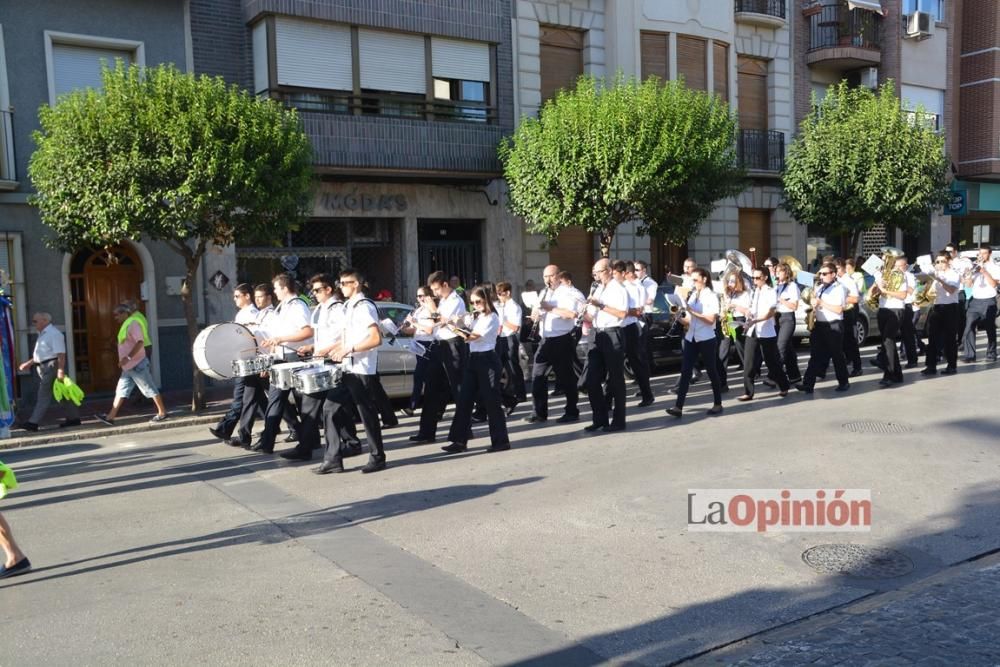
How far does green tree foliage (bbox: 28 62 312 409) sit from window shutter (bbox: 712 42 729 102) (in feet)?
43.5

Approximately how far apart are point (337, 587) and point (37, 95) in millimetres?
11977

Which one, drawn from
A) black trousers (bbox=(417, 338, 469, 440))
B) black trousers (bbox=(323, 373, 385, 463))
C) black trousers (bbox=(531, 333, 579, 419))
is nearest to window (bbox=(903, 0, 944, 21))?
black trousers (bbox=(531, 333, 579, 419))

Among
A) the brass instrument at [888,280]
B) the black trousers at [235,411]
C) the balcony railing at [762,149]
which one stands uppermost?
the balcony railing at [762,149]

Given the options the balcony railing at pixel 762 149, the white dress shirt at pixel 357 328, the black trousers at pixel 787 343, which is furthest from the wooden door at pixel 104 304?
the balcony railing at pixel 762 149

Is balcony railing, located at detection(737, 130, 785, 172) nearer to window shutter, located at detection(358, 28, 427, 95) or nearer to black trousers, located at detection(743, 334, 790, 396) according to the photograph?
window shutter, located at detection(358, 28, 427, 95)

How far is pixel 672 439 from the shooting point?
889cm

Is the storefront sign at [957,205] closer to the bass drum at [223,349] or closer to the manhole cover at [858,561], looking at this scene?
the bass drum at [223,349]

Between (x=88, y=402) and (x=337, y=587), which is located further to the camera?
(x=88, y=402)

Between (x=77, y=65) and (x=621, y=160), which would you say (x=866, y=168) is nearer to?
(x=621, y=160)

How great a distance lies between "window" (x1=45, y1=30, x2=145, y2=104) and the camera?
547 inches

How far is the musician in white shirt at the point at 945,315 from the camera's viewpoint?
12703 millimetres

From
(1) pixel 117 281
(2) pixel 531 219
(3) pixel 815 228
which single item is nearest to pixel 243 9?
(1) pixel 117 281

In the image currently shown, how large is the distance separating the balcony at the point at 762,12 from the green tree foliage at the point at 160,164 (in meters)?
14.8

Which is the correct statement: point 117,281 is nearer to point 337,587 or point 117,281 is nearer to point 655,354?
point 655,354
